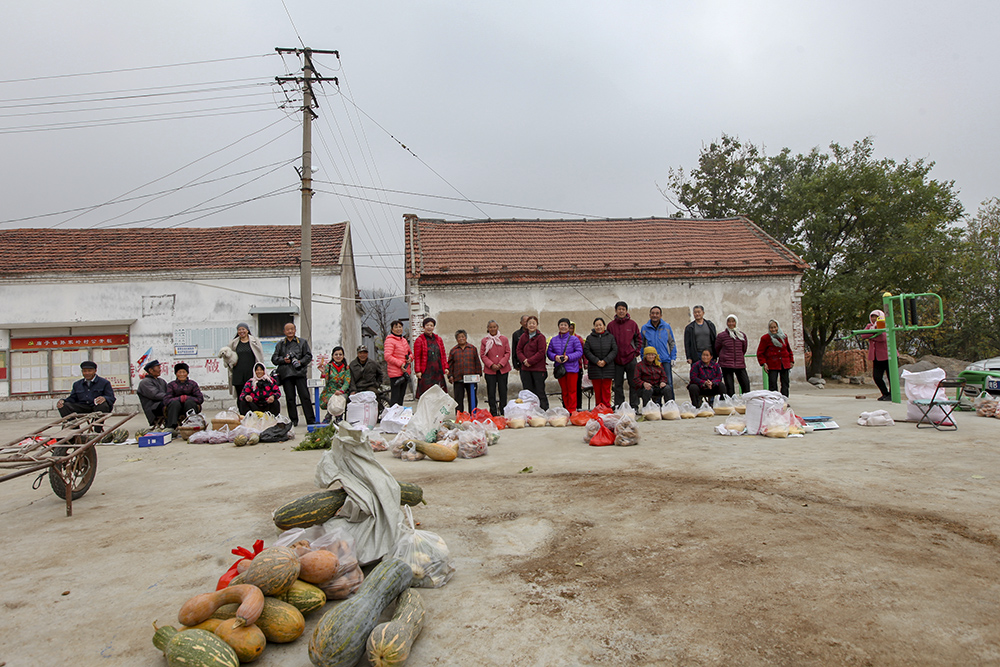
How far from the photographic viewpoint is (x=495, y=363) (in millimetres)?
10656

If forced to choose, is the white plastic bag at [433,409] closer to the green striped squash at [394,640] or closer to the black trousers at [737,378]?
the green striped squash at [394,640]

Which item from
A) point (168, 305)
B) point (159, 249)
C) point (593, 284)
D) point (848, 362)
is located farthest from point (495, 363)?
point (848, 362)

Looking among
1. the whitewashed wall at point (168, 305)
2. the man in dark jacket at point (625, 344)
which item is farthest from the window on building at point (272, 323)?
the man in dark jacket at point (625, 344)

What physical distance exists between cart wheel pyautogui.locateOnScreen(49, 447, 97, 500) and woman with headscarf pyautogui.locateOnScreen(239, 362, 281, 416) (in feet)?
15.8

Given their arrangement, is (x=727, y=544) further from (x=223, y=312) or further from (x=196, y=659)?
(x=223, y=312)

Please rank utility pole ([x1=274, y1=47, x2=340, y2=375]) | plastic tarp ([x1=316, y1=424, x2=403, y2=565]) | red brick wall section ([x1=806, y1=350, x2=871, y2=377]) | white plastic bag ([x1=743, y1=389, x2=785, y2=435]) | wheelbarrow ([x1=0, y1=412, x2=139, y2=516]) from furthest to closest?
1. red brick wall section ([x1=806, y1=350, x2=871, y2=377])
2. utility pole ([x1=274, y1=47, x2=340, y2=375])
3. white plastic bag ([x1=743, y1=389, x2=785, y2=435])
4. wheelbarrow ([x1=0, y1=412, x2=139, y2=516])
5. plastic tarp ([x1=316, y1=424, x2=403, y2=565])

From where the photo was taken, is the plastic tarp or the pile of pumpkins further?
the plastic tarp

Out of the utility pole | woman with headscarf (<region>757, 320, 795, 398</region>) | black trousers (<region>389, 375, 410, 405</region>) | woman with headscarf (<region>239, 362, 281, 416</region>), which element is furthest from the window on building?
woman with headscarf (<region>757, 320, 795, 398</region>)

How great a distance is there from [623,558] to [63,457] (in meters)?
4.23

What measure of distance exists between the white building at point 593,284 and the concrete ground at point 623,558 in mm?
10910

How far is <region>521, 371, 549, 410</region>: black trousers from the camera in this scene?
10.6 metres

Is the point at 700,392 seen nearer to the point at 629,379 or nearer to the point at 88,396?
the point at 629,379

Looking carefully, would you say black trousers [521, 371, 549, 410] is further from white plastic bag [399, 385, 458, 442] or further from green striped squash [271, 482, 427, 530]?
green striped squash [271, 482, 427, 530]

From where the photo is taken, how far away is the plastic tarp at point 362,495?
3400 mm
